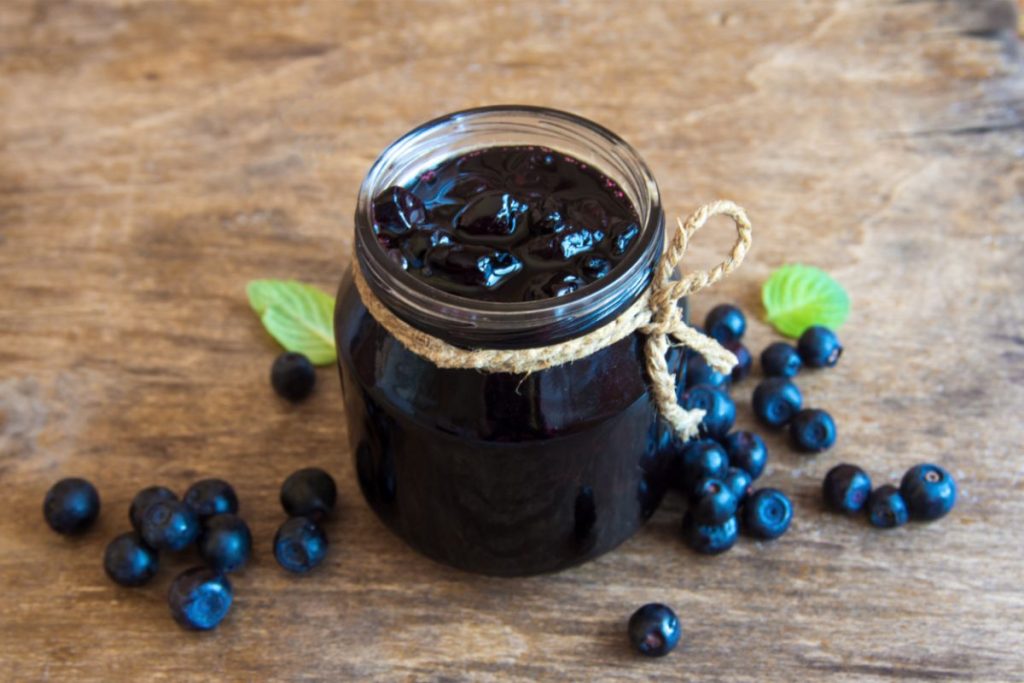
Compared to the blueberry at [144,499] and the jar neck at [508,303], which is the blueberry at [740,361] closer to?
the jar neck at [508,303]

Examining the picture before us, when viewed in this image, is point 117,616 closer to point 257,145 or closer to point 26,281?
point 26,281

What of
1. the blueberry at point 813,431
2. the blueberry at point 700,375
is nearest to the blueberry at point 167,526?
the blueberry at point 700,375

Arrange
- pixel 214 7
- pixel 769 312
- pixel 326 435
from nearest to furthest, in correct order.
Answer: pixel 326 435
pixel 769 312
pixel 214 7

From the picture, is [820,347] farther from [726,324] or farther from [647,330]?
[647,330]

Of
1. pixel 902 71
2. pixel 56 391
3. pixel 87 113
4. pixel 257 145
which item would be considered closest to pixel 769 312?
pixel 902 71

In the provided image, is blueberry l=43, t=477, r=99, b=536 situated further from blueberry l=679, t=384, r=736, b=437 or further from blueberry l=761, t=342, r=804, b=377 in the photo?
blueberry l=761, t=342, r=804, b=377

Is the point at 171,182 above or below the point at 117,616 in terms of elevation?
above
